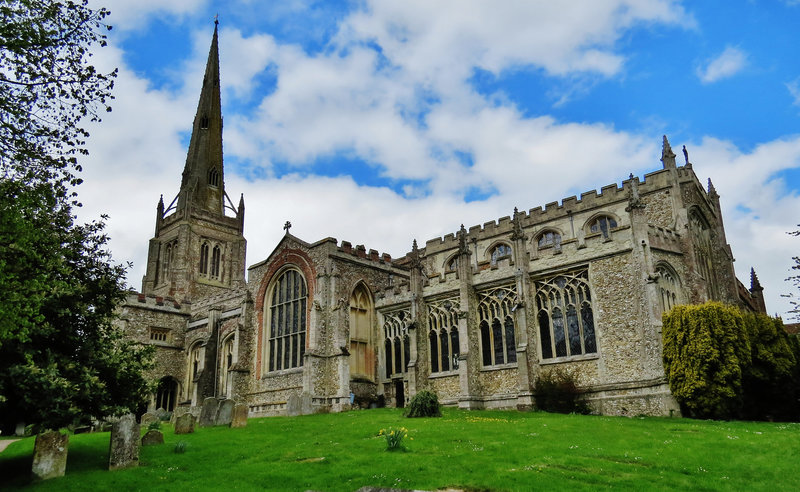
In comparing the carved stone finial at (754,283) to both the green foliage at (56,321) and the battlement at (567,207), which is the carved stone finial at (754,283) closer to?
the battlement at (567,207)

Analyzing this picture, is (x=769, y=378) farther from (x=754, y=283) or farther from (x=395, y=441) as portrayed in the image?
(x=754, y=283)

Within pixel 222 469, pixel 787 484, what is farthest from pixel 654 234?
pixel 222 469

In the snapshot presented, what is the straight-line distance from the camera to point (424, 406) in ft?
69.9

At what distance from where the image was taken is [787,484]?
10.4 metres

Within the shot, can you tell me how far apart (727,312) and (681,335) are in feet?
5.79

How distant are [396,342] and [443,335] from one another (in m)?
3.10

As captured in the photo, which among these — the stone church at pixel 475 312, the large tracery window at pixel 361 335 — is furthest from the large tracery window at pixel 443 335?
the large tracery window at pixel 361 335

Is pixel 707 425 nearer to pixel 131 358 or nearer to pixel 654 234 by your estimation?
pixel 654 234

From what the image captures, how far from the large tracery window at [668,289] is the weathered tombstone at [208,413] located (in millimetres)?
16451

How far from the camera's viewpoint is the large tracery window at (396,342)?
28.7 metres

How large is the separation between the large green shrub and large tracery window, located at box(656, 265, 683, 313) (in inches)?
75.9

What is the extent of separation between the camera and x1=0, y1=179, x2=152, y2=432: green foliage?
10984 mm

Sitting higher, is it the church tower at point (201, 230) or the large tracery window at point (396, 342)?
the church tower at point (201, 230)

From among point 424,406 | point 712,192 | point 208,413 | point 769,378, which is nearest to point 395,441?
point 424,406
